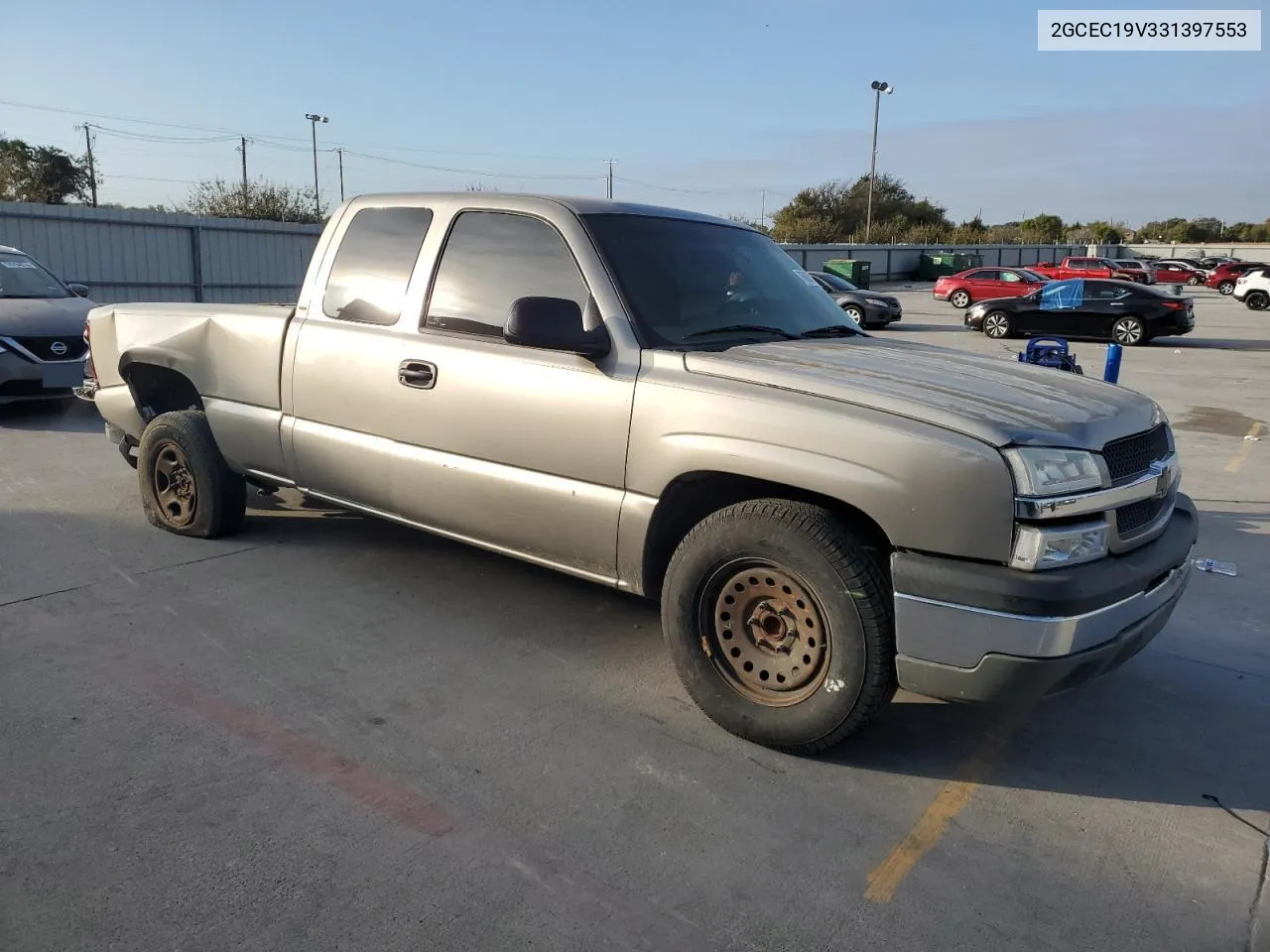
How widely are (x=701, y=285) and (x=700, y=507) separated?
1.05 meters

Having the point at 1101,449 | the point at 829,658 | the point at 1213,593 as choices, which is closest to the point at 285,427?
the point at 829,658

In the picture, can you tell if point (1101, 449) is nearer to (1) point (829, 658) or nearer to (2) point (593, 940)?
(1) point (829, 658)

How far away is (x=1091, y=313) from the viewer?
71.2ft

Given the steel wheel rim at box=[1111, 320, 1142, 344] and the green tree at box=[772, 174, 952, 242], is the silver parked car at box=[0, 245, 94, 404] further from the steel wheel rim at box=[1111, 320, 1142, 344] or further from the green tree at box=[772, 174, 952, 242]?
the green tree at box=[772, 174, 952, 242]

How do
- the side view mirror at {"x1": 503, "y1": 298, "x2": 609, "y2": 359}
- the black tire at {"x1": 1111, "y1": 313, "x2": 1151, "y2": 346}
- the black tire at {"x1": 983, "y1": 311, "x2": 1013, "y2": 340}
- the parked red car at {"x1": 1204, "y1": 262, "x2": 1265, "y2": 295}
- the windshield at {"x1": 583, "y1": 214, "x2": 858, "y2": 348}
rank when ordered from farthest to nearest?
the parked red car at {"x1": 1204, "y1": 262, "x2": 1265, "y2": 295} → the black tire at {"x1": 983, "y1": 311, "x2": 1013, "y2": 340} → the black tire at {"x1": 1111, "y1": 313, "x2": 1151, "y2": 346} → the windshield at {"x1": 583, "y1": 214, "x2": 858, "y2": 348} → the side view mirror at {"x1": 503, "y1": 298, "x2": 609, "y2": 359}

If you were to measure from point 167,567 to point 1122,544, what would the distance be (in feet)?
15.0

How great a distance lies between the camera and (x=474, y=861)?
277 cm

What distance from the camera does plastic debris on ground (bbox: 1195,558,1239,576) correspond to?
219 inches

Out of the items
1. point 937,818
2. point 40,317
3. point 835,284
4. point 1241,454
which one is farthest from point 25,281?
point 835,284

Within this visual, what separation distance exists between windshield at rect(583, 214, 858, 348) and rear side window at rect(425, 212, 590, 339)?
211mm

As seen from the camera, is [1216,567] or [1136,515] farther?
[1216,567]

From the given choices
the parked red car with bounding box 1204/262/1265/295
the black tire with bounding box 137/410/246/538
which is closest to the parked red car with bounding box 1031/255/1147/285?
the parked red car with bounding box 1204/262/1265/295

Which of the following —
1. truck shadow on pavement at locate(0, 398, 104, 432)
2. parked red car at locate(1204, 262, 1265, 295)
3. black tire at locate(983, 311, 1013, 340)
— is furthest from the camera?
parked red car at locate(1204, 262, 1265, 295)

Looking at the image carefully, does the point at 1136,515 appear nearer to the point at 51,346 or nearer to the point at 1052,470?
the point at 1052,470
